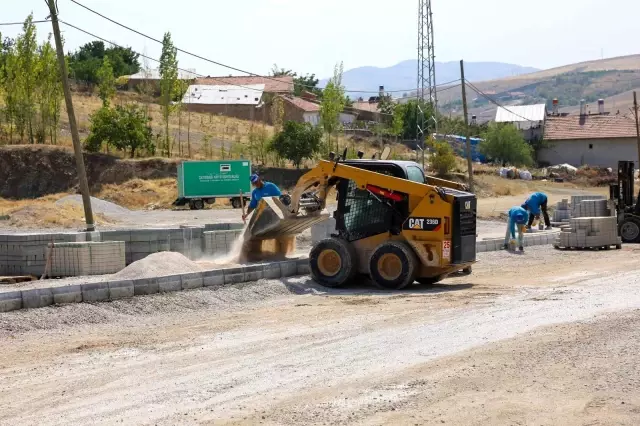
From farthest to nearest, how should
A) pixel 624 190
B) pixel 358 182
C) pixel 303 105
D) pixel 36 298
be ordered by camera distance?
1. pixel 303 105
2. pixel 624 190
3. pixel 358 182
4. pixel 36 298

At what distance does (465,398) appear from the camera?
25.5 feet

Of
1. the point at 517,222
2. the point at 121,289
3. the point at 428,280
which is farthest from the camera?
the point at 517,222

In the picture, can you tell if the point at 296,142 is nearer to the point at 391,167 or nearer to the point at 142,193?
the point at 142,193

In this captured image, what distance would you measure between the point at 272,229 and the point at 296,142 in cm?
3402

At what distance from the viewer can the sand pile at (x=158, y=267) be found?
14.8 m

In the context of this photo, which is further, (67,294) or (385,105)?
(385,105)

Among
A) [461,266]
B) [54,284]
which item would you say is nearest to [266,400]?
[54,284]

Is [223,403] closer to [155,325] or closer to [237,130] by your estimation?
[155,325]

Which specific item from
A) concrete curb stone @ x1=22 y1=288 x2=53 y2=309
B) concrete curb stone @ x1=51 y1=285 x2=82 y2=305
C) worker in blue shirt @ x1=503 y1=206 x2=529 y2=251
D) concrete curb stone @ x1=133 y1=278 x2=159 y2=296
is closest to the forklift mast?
worker in blue shirt @ x1=503 y1=206 x2=529 y2=251

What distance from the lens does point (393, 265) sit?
1611cm

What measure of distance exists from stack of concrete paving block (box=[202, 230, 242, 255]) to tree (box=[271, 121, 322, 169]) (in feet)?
108

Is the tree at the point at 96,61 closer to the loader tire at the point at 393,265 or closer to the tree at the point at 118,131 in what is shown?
the tree at the point at 118,131

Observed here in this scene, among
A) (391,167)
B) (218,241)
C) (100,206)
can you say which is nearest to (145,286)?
(218,241)

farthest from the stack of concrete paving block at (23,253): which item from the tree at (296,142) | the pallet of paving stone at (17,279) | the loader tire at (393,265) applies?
the tree at (296,142)
